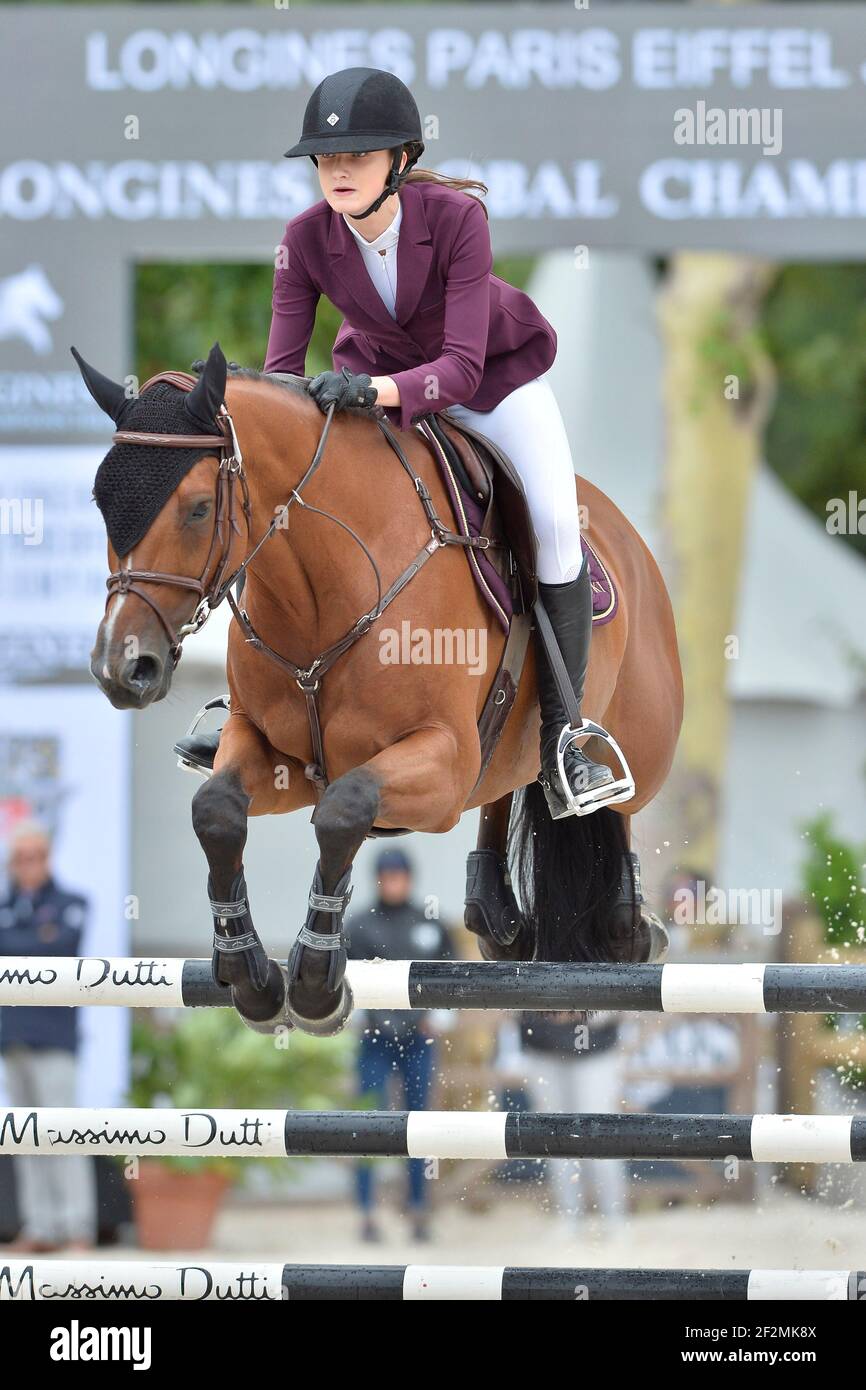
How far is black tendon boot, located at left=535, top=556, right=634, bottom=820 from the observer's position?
15.0ft

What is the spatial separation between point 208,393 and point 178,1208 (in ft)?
19.5

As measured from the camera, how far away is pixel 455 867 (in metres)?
10.8

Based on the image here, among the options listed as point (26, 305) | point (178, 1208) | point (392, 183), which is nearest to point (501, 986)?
point (392, 183)

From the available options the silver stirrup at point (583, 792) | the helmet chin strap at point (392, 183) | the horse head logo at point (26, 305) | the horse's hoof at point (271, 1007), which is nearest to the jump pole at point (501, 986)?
the horse's hoof at point (271, 1007)

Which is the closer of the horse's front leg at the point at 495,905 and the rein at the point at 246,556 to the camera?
the rein at the point at 246,556

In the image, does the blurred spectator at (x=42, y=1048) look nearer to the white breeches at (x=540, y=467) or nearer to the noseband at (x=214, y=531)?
the white breeches at (x=540, y=467)

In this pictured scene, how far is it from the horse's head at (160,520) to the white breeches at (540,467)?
3.38 feet

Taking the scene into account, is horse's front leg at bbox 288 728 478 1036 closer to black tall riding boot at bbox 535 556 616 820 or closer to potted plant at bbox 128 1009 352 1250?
black tall riding boot at bbox 535 556 616 820

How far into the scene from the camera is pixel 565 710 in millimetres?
4617

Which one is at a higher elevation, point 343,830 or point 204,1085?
point 343,830

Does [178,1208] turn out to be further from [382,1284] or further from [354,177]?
[354,177]

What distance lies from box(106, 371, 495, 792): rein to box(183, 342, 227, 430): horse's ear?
46 mm

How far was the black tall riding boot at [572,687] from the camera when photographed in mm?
4586

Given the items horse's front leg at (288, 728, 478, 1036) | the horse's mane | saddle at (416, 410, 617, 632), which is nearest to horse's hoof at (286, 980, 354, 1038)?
horse's front leg at (288, 728, 478, 1036)
